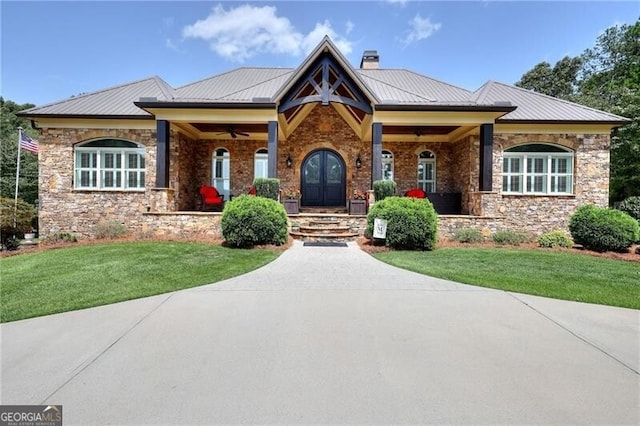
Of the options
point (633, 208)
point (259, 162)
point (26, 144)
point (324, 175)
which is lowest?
point (633, 208)

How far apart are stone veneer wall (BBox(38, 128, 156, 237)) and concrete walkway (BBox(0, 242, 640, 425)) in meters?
9.52

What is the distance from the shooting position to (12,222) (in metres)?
11.1

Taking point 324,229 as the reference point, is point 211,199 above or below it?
above

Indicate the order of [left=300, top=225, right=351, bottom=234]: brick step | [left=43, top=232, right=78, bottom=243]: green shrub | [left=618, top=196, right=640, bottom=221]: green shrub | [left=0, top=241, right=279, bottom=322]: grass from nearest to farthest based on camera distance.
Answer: [left=0, top=241, right=279, bottom=322]: grass → [left=300, top=225, right=351, bottom=234]: brick step → [left=43, top=232, right=78, bottom=243]: green shrub → [left=618, top=196, right=640, bottom=221]: green shrub

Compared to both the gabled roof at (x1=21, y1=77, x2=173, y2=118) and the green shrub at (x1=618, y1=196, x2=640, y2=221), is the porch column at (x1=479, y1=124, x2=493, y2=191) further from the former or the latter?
the gabled roof at (x1=21, y1=77, x2=173, y2=118)

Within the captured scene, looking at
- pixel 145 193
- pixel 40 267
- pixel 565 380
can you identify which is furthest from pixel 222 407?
pixel 145 193

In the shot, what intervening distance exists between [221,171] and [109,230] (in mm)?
5235

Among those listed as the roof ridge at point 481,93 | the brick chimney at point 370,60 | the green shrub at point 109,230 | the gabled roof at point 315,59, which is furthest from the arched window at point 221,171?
the roof ridge at point 481,93

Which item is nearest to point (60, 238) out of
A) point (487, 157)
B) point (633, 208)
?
point (487, 157)

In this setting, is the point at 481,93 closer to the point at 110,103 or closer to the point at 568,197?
the point at 568,197

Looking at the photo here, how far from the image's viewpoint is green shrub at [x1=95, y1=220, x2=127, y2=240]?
437 inches

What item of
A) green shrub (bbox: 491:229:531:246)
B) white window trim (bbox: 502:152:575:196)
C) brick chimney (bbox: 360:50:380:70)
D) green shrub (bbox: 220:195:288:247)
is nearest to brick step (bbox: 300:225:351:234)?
green shrub (bbox: 220:195:288:247)

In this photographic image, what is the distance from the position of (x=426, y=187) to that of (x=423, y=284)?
10.3 metres

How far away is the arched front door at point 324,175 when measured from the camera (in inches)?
581
